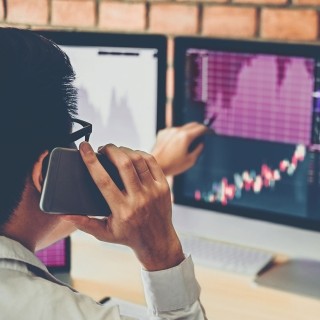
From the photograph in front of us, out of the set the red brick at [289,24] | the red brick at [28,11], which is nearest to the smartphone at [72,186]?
the red brick at [289,24]

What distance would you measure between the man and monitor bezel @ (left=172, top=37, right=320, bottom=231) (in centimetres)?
58

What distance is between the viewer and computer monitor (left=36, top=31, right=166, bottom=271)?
1603mm

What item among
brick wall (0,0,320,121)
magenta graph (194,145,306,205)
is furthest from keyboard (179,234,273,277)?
brick wall (0,0,320,121)

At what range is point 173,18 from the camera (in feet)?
7.10

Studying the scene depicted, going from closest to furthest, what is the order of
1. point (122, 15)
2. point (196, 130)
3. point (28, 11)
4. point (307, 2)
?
point (196, 130) → point (307, 2) → point (122, 15) → point (28, 11)

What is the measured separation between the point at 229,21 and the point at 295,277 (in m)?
0.81

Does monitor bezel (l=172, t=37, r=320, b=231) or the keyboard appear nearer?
monitor bezel (l=172, t=37, r=320, b=231)

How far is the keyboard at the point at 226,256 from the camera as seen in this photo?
1.67 metres

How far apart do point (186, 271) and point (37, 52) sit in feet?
1.31

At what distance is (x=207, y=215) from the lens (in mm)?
1817

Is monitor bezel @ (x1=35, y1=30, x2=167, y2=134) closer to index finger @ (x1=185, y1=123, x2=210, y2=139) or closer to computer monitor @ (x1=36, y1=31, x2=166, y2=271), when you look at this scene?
computer monitor @ (x1=36, y1=31, x2=166, y2=271)

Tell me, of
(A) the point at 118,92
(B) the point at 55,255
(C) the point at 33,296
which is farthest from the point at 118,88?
(C) the point at 33,296

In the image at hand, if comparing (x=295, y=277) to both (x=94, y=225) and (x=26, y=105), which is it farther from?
(x=26, y=105)

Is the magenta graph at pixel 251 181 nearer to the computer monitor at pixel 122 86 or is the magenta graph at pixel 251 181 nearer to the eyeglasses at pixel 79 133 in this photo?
the computer monitor at pixel 122 86
